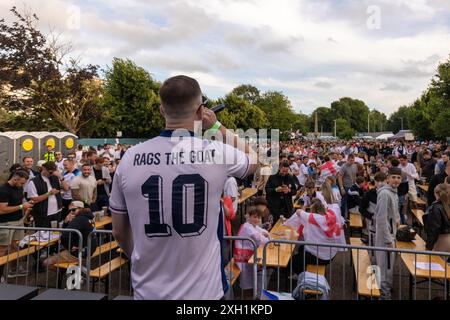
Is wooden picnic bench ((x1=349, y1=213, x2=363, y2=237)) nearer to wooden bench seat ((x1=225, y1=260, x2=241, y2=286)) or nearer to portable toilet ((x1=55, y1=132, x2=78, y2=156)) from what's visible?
wooden bench seat ((x1=225, y1=260, x2=241, y2=286))

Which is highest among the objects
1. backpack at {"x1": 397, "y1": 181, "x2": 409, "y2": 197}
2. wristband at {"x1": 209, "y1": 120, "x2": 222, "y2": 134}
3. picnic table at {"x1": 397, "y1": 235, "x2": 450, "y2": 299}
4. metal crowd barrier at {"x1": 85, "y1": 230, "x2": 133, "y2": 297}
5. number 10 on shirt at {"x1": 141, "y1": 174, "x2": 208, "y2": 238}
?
wristband at {"x1": 209, "y1": 120, "x2": 222, "y2": 134}

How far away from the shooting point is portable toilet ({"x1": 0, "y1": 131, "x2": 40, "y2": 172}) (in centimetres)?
1609

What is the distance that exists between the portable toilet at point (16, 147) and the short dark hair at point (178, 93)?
17.1 metres

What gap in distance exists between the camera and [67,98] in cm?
2917

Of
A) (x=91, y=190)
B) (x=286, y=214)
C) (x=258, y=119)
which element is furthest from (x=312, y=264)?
(x=258, y=119)

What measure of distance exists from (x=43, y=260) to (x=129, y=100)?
34251 mm

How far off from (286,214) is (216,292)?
24.7 feet

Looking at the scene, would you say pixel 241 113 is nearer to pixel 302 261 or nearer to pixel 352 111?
pixel 302 261

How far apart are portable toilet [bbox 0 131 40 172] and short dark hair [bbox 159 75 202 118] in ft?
56.0

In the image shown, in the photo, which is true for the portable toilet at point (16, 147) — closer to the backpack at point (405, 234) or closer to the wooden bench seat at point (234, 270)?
the wooden bench seat at point (234, 270)

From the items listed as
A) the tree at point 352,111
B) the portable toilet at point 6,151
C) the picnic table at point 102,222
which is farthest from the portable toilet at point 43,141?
the tree at point 352,111

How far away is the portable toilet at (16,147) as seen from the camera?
52.8ft

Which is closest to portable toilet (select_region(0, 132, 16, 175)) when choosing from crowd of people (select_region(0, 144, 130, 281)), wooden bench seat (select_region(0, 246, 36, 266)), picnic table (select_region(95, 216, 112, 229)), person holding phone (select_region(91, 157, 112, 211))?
crowd of people (select_region(0, 144, 130, 281))
